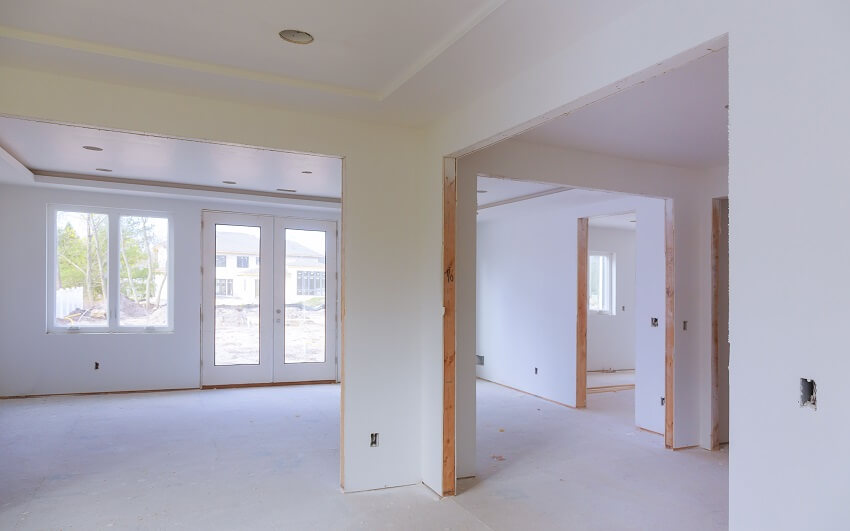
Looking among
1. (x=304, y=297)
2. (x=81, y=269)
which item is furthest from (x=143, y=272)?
(x=304, y=297)

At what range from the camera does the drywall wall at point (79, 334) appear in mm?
6246

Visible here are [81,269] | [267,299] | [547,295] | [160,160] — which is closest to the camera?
[160,160]

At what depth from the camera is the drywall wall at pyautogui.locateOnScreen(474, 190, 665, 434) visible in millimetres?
5309

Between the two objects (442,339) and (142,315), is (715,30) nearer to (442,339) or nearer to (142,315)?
(442,339)

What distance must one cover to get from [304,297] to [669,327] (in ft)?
15.8

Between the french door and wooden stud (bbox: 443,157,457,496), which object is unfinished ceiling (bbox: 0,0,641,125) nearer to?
wooden stud (bbox: 443,157,457,496)

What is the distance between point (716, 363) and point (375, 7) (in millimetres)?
4387

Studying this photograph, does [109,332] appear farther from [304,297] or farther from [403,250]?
[403,250]

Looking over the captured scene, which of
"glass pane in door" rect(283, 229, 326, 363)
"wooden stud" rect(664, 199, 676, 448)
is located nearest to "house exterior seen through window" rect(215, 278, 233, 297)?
"glass pane in door" rect(283, 229, 326, 363)

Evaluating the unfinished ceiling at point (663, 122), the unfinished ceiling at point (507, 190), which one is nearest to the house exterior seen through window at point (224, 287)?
the unfinished ceiling at point (507, 190)

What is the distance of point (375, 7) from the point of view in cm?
224

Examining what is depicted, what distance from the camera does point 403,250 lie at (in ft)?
12.6

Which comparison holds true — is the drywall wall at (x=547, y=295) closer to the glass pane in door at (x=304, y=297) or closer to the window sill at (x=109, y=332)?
the glass pane in door at (x=304, y=297)

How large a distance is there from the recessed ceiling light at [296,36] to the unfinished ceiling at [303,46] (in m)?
0.04
